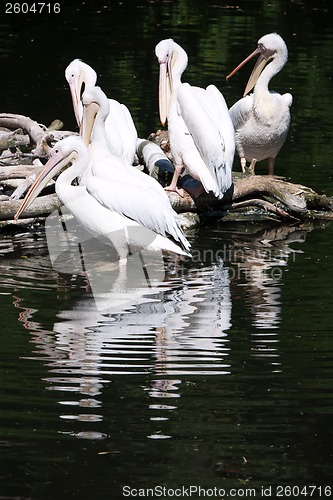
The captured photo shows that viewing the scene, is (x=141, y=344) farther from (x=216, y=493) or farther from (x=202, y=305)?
(x=216, y=493)

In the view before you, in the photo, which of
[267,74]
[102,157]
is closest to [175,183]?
[102,157]

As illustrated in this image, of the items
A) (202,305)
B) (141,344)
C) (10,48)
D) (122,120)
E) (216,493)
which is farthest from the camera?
(10,48)

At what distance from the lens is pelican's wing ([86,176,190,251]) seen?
7289 millimetres

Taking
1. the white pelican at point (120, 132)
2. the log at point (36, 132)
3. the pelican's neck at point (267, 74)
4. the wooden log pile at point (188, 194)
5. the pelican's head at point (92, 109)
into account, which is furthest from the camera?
the pelican's neck at point (267, 74)

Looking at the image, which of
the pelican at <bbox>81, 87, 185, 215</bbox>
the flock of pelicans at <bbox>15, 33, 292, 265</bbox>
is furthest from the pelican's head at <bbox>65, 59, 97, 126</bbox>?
the pelican at <bbox>81, 87, 185, 215</bbox>

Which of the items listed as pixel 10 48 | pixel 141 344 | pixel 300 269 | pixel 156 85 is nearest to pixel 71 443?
pixel 141 344

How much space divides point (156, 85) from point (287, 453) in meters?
10.1

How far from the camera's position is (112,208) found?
24.0 ft

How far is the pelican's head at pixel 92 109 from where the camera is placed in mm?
7824

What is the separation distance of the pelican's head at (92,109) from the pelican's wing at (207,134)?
0.72 metres

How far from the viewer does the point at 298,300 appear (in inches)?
258

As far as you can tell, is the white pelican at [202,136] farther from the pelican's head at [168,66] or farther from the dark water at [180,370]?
the dark water at [180,370]

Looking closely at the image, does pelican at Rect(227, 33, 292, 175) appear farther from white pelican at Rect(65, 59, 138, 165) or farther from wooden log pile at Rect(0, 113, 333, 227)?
white pelican at Rect(65, 59, 138, 165)

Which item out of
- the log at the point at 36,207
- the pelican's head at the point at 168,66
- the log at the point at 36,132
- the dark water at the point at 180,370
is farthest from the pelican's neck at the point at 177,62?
the log at the point at 36,207
